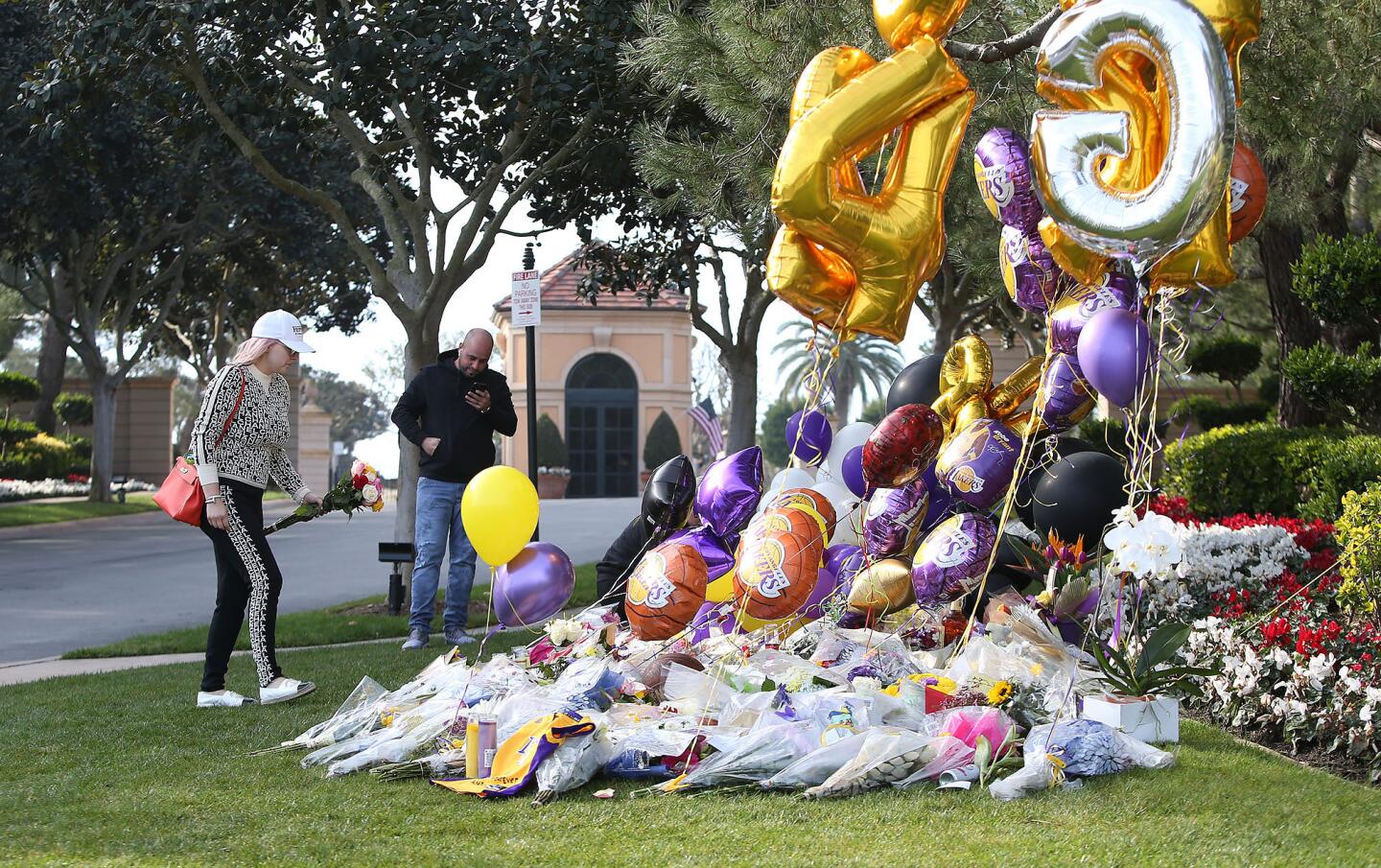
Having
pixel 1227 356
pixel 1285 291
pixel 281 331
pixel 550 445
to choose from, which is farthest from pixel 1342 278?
pixel 550 445

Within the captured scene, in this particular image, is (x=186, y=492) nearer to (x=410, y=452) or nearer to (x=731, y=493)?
(x=731, y=493)

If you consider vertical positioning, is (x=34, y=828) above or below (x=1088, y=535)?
below

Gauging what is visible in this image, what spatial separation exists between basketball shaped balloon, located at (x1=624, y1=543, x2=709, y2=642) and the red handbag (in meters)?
2.12

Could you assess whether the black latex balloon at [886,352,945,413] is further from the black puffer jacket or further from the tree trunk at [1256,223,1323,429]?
the tree trunk at [1256,223,1323,429]

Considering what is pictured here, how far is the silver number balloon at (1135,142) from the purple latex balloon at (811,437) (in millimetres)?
2058

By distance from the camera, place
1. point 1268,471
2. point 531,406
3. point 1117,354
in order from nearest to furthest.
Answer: point 1117,354, point 1268,471, point 531,406

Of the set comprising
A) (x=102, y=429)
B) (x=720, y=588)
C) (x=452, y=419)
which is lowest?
(x=720, y=588)

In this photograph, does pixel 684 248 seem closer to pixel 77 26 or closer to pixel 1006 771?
pixel 77 26

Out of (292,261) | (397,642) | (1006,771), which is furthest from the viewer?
(292,261)

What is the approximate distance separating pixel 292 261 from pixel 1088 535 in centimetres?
2304

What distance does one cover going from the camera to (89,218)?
19.4 m

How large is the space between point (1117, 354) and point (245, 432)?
157 inches

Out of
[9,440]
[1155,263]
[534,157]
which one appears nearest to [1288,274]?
[1155,263]

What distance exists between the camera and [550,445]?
136ft
